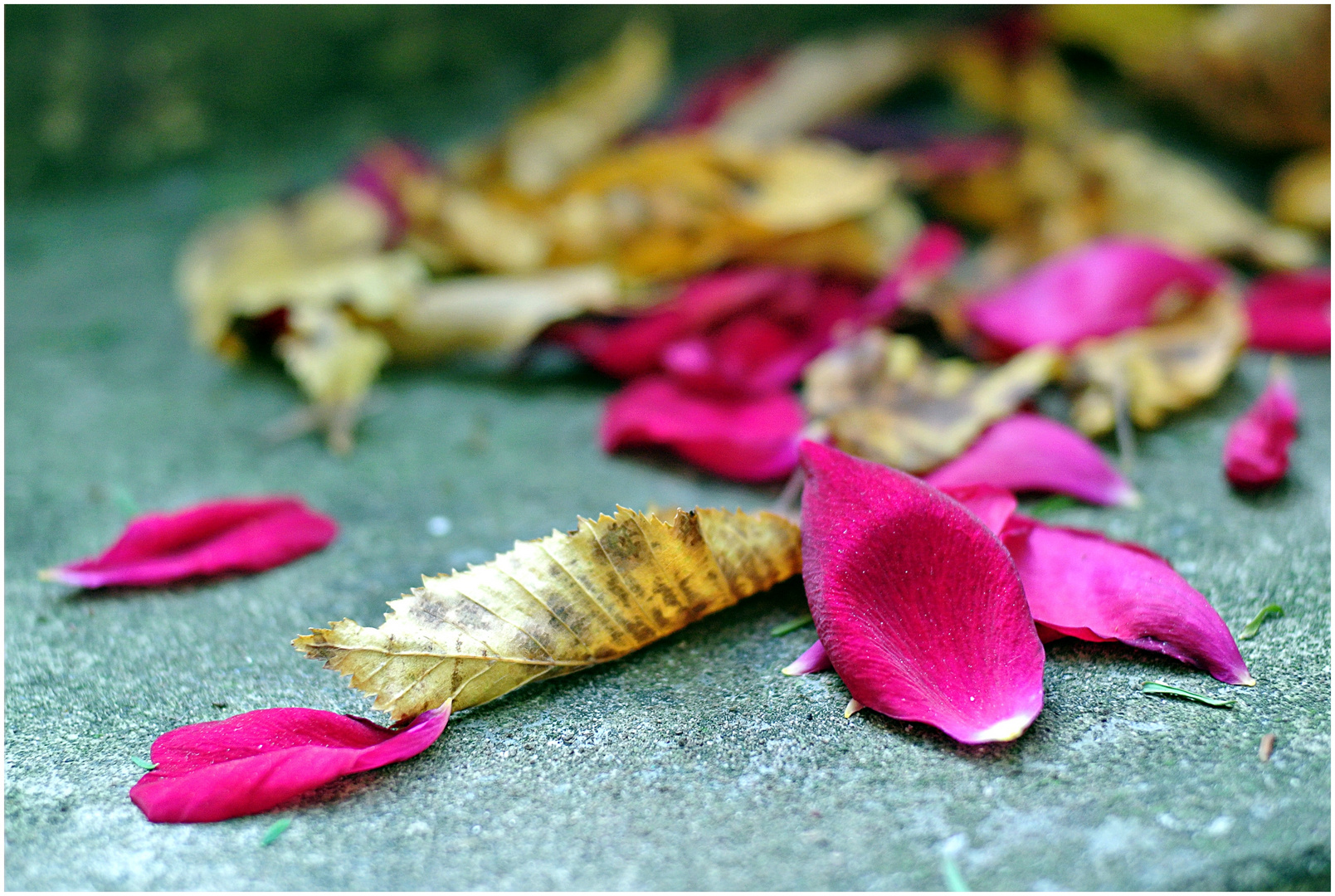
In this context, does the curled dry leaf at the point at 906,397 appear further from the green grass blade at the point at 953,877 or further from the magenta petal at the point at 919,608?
the green grass blade at the point at 953,877

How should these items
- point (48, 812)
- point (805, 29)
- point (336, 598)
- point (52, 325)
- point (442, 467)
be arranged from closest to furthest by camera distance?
point (48, 812), point (336, 598), point (442, 467), point (52, 325), point (805, 29)

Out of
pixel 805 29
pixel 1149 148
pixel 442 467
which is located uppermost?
pixel 805 29

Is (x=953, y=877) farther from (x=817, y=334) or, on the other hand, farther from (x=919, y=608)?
(x=817, y=334)

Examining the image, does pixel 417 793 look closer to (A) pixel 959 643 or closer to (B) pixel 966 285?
(A) pixel 959 643

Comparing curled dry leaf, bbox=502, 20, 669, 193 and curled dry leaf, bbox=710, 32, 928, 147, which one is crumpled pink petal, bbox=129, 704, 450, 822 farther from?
curled dry leaf, bbox=710, 32, 928, 147

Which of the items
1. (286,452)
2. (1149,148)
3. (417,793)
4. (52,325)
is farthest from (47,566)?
(1149,148)

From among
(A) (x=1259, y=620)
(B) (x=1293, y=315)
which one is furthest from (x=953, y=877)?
(B) (x=1293, y=315)

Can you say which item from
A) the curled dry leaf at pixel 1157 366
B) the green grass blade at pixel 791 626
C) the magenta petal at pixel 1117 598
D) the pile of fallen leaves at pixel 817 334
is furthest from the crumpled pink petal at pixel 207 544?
the curled dry leaf at pixel 1157 366
